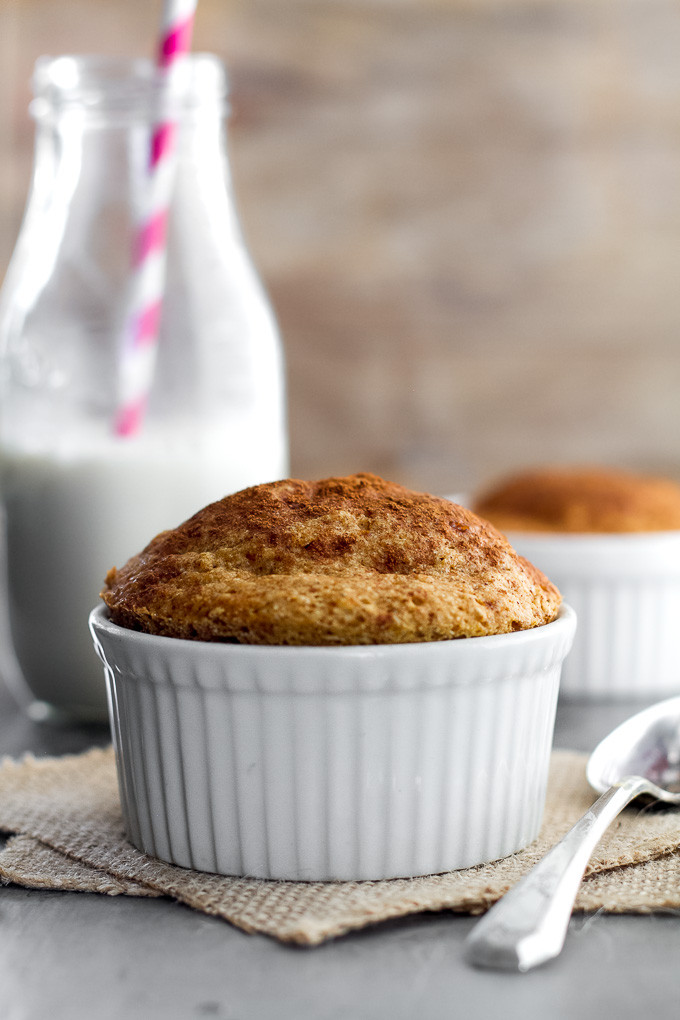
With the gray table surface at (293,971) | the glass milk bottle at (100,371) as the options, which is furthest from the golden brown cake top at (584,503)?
the gray table surface at (293,971)

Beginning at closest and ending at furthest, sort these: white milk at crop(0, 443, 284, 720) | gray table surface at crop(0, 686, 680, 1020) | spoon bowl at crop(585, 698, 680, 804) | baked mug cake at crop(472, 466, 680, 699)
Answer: gray table surface at crop(0, 686, 680, 1020), spoon bowl at crop(585, 698, 680, 804), white milk at crop(0, 443, 284, 720), baked mug cake at crop(472, 466, 680, 699)

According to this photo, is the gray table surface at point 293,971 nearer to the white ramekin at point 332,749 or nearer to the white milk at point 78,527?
the white ramekin at point 332,749

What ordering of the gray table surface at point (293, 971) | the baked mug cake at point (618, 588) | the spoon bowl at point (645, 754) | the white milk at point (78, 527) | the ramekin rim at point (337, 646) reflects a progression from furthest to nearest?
the baked mug cake at point (618, 588), the white milk at point (78, 527), the spoon bowl at point (645, 754), the ramekin rim at point (337, 646), the gray table surface at point (293, 971)

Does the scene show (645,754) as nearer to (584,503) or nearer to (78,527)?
(584,503)

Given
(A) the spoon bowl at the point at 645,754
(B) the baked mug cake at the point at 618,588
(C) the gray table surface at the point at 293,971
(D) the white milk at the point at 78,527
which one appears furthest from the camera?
(B) the baked mug cake at the point at 618,588

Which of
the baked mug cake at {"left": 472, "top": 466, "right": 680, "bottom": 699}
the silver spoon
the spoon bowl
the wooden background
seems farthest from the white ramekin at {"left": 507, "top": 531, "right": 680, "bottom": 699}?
the wooden background

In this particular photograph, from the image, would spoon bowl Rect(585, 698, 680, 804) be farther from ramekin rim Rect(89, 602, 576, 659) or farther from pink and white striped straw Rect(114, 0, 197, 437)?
pink and white striped straw Rect(114, 0, 197, 437)

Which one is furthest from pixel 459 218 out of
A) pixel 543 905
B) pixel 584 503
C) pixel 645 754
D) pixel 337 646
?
pixel 543 905

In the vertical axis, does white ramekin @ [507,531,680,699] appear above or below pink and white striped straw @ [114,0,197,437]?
below
